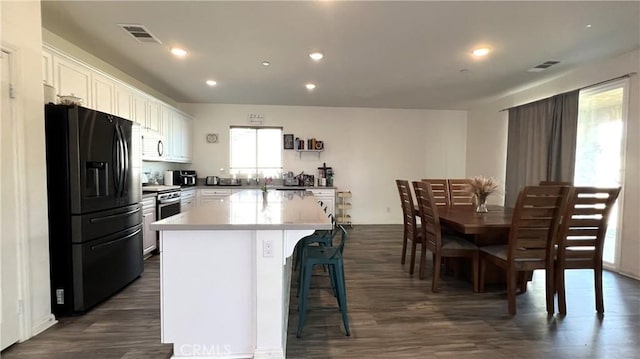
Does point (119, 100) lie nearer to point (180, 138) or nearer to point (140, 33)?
point (140, 33)

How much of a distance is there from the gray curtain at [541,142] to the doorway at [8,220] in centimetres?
575

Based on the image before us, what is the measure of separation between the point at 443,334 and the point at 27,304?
2.96 meters

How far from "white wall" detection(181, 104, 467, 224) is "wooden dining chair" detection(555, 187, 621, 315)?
162 inches

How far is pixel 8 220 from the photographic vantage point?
1979 mm

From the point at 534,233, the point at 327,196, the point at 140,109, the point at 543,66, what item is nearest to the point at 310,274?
the point at 534,233

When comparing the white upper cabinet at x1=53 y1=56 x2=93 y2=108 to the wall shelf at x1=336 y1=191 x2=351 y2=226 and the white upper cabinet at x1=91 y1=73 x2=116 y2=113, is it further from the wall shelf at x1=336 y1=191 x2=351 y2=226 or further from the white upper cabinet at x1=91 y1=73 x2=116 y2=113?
the wall shelf at x1=336 y1=191 x2=351 y2=226

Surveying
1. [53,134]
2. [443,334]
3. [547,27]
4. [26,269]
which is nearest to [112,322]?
[26,269]

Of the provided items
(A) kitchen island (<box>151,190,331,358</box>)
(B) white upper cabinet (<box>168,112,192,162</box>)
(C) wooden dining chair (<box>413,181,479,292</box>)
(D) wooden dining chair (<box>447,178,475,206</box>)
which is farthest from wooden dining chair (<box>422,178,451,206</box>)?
(B) white upper cabinet (<box>168,112,192,162</box>)

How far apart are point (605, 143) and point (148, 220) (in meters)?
5.88

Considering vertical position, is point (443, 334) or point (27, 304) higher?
point (27, 304)

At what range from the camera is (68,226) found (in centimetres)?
239

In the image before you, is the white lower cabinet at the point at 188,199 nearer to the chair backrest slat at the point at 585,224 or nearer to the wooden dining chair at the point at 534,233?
the wooden dining chair at the point at 534,233

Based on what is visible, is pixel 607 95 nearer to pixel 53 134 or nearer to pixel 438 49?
pixel 438 49

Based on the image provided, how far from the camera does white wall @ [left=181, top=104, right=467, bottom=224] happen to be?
20.6 feet
